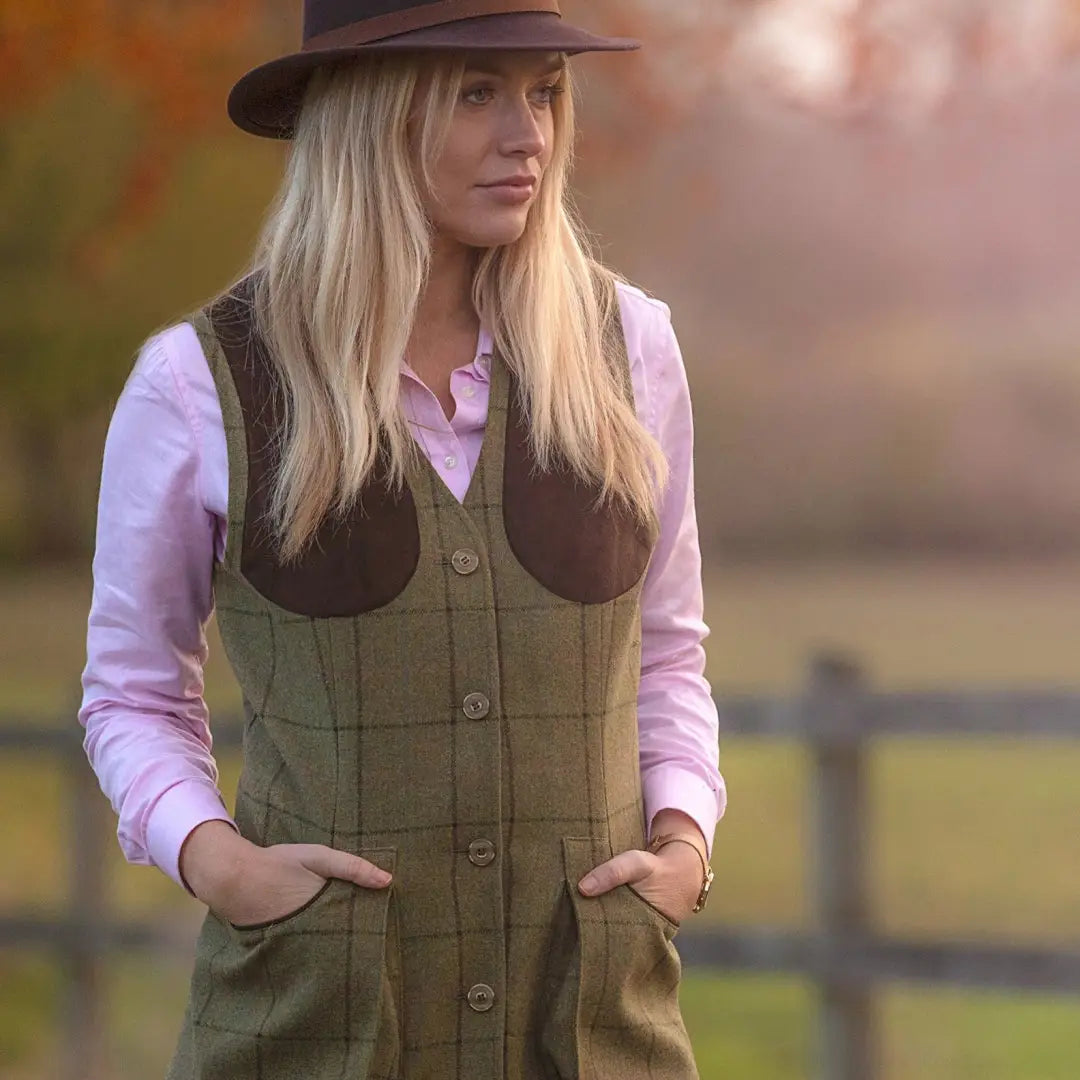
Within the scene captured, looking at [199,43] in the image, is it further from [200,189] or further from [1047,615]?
[1047,615]

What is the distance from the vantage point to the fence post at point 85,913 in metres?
4.45

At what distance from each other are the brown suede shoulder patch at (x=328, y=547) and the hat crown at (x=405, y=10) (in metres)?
0.34

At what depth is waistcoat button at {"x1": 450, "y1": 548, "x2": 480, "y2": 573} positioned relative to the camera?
1.43 metres

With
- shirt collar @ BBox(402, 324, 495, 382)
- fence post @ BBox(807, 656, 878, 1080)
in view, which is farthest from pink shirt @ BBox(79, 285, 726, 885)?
fence post @ BBox(807, 656, 878, 1080)

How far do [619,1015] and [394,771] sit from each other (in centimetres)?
29

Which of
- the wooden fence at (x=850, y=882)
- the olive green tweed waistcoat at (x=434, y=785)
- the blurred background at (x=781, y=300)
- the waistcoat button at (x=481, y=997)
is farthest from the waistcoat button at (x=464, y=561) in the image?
the blurred background at (x=781, y=300)

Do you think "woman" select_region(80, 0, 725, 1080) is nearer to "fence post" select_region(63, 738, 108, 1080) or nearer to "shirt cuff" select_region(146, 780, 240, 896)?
"shirt cuff" select_region(146, 780, 240, 896)

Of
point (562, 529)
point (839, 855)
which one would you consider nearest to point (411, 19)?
point (562, 529)

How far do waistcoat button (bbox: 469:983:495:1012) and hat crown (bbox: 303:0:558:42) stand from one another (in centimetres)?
84

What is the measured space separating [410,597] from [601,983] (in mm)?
370

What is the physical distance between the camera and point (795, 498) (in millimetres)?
5094

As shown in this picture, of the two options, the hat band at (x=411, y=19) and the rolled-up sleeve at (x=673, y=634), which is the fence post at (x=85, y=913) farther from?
the hat band at (x=411, y=19)

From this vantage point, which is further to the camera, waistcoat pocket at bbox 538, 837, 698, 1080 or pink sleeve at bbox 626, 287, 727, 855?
pink sleeve at bbox 626, 287, 727, 855

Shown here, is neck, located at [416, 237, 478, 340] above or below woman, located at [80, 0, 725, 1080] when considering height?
above
